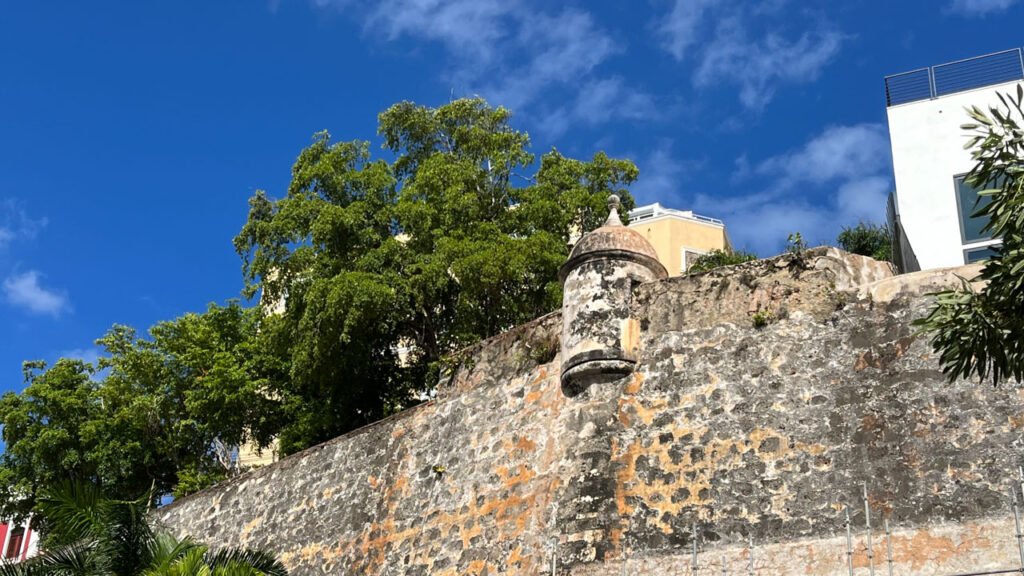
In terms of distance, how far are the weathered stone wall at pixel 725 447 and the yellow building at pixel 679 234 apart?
1734 centimetres

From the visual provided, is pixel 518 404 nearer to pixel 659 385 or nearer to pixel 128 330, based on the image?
pixel 659 385

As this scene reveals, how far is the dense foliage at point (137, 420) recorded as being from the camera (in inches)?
953

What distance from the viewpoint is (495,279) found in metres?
19.5

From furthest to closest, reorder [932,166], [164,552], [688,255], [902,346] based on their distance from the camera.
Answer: [688,255] → [932,166] → [164,552] → [902,346]

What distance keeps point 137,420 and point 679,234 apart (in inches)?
585

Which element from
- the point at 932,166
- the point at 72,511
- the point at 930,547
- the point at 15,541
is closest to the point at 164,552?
the point at 72,511

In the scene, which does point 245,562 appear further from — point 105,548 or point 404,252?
point 404,252

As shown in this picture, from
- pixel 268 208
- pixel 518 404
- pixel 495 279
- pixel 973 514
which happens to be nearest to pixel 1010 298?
pixel 973 514

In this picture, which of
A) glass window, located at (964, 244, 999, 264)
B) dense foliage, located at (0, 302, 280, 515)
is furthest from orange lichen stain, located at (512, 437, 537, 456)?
dense foliage, located at (0, 302, 280, 515)

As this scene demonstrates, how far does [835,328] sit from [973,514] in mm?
2486

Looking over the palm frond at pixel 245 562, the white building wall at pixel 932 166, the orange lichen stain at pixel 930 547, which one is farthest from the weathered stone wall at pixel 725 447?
the white building wall at pixel 932 166

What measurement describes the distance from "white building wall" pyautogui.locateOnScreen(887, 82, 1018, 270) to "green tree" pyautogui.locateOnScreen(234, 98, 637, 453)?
4.76m

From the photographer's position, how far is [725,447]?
1256 cm

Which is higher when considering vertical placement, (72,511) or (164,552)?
(72,511)
